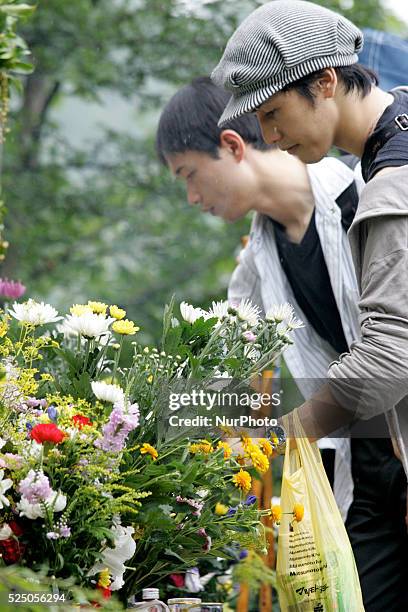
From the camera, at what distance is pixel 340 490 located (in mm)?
2424

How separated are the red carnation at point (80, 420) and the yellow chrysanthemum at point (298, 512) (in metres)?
0.42

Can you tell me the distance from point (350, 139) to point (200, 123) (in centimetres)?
76

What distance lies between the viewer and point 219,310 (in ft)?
5.94

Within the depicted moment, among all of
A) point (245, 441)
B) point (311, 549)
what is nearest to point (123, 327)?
point (245, 441)

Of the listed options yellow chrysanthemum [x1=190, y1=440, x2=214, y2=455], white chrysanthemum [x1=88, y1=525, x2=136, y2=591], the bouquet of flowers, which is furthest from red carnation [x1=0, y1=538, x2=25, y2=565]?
yellow chrysanthemum [x1=190, y1=440, x2=214, y2=455]

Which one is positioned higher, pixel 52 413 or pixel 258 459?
pixel 52 413

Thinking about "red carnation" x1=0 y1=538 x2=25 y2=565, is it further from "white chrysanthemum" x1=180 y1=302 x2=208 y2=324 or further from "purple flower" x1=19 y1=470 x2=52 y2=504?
"white chrysanthemum" x1=180 y1=302 x2=208 y2=324

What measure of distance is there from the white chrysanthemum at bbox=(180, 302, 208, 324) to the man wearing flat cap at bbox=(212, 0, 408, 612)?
238 millimetres

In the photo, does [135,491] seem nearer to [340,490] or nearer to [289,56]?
[289,56]

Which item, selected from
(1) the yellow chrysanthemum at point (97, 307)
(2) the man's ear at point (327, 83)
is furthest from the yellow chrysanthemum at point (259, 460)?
(2) the man's ear at point (327, 83)

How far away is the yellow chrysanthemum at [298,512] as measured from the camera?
169 cm

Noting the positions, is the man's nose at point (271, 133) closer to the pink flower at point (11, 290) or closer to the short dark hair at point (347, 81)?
the short dark hair at point (347, 81)

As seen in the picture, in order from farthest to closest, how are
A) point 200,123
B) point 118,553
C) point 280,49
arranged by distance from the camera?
1. point 200,123
2. point 280,49
3. point 118,553

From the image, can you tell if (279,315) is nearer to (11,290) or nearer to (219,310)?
(219,310)
